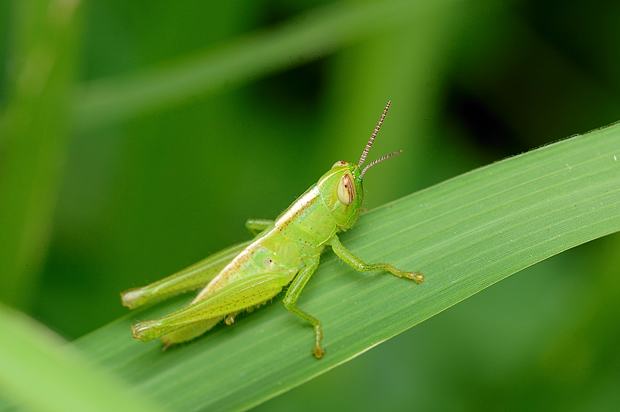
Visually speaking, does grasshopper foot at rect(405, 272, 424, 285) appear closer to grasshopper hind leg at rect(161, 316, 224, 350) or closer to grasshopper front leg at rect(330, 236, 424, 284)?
grasshopper front leg at rect(330, 236, 424, 284)

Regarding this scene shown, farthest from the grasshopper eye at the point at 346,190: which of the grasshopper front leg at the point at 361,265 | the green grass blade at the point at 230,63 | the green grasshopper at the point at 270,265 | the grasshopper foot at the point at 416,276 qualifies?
the green grass blade at the point at 230,63

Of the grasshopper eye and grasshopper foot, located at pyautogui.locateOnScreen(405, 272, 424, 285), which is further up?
the grasshopper eye

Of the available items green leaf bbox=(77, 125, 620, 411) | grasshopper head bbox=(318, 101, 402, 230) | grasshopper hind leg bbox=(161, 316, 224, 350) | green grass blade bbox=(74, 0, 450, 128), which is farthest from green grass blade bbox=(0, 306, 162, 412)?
green grass blade bbox=(74, 0, 450, 128)

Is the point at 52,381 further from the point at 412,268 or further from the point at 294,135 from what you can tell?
the point at 294,135

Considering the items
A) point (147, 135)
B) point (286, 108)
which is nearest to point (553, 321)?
point (286, 108)

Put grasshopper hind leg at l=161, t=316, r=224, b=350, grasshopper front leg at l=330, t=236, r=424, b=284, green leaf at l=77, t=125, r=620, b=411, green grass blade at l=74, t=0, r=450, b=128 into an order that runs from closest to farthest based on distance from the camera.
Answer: green leaf at l=77, t=125, r=620, b=411, grasshopper front leg at l=330, t=236, r=424, b=284, grasshopper hind leg at l=161, t=316, r=224, b=350, green grass blade at l=74, t=0, r=450, b=128

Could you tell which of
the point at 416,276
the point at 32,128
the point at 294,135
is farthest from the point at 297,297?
the point at 294,135

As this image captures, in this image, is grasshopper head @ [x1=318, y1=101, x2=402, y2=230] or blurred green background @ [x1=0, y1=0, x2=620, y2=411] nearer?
grasshopper head @ [x1=318, y1=101, x2=402, y2=230]

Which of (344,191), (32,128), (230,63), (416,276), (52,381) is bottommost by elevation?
(52,381)
